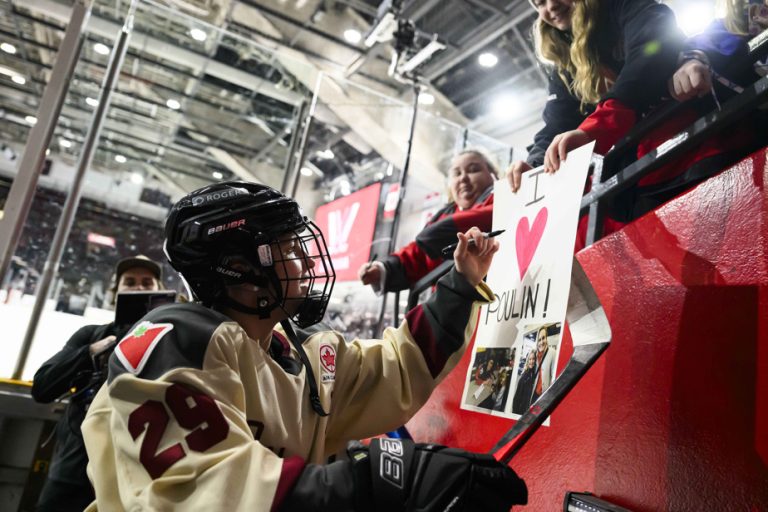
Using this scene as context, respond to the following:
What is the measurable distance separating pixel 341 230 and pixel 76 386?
139 inches

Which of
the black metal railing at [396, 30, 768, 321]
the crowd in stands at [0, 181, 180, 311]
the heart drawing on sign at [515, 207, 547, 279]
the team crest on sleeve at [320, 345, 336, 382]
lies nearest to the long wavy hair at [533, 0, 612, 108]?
the black metal railing at [396, 30, 768, 321]

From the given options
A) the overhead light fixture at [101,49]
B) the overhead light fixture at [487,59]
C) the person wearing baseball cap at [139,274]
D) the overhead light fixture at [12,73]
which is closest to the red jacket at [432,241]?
the person wearing baseball cap at [139,274]

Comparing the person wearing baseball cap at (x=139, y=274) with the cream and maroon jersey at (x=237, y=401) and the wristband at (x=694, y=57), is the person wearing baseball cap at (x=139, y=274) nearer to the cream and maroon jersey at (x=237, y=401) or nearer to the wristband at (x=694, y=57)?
the cream and maroon jersey at (x=237, y=401)

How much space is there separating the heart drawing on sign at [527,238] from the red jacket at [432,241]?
525mm

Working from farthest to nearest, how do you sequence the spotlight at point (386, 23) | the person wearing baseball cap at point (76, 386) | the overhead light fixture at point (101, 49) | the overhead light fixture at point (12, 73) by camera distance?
the overhead light fixture at point (12, 73) → the spotlight at point (386, 23) → the overhead light fixture at point (101, 49) → the person wearing baseball cap at point (76, 386)

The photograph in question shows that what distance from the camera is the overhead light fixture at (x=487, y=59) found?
6.61 m

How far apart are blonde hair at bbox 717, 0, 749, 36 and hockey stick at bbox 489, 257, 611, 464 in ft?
3.06

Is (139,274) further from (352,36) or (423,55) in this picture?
(352,36)

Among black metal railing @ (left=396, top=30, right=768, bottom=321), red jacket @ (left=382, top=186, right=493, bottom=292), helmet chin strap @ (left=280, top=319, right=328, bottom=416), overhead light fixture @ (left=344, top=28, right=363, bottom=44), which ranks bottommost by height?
helmet chin strap @ (left=280, top=319, right=328, bottom=416)

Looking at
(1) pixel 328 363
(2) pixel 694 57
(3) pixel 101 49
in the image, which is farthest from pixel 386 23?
(1) pixel 328 363

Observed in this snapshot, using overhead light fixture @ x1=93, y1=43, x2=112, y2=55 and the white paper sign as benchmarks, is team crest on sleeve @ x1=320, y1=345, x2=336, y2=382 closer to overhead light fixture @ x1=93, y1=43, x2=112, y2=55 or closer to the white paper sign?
the white paper sign

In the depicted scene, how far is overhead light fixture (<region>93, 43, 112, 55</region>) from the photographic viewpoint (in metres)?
4.56

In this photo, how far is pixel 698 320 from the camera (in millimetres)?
820

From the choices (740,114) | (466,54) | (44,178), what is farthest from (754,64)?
(466,54)
